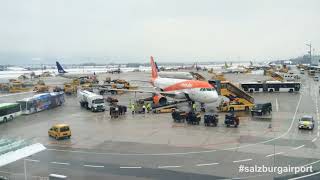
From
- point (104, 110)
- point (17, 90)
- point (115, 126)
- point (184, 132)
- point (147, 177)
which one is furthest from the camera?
point (17, 90)

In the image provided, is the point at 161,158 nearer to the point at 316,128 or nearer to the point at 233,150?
the point at 233,150

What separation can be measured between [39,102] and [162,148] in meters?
32.1

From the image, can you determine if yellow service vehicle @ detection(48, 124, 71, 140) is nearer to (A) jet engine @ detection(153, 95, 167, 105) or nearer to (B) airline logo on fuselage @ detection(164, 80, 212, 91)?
(B) airline logo on fuselage @ detection(164, 80, 212, 91)

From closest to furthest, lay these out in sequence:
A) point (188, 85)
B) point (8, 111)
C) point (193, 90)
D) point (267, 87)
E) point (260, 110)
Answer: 1. point (260, 110)
2. point (8, 111)
3. point (193, 90)
4. point (188, 85)
5. point (267, 87)

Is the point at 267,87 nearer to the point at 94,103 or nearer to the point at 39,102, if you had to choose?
the point at 94,103

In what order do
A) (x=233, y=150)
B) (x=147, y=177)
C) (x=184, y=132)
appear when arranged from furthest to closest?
1. (x=184, y=132)
2. (x=233, y=150)
3. (x=147, y=177)

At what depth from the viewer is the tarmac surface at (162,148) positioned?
23297mm

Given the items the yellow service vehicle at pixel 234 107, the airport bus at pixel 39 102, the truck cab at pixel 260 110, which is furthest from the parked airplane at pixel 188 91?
the airport bus at pixel 39 102

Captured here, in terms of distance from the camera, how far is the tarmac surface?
76.4 feet

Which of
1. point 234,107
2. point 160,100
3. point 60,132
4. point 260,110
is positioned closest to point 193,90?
point 234,107

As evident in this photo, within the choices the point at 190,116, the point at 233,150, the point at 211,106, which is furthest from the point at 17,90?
the point at 233,150

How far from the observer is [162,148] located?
29.7 m

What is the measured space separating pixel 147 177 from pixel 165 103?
Result: 33.6 metres

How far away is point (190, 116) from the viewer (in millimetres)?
40906
